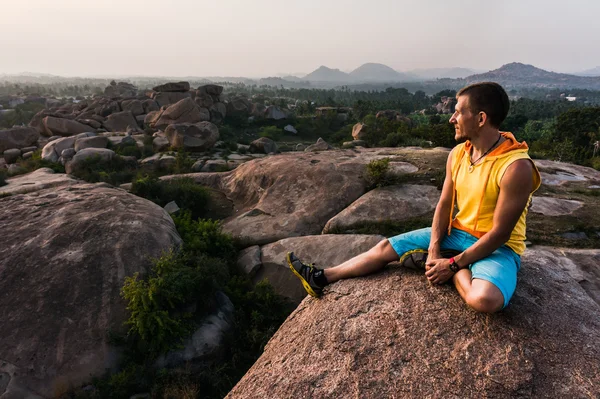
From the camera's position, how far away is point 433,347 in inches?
107

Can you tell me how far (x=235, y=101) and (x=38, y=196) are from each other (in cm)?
3888

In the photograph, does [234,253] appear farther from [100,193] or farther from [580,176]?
[580,176]

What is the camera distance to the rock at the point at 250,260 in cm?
721

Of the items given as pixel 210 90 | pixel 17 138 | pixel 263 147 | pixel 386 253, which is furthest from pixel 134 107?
pixel 386 253

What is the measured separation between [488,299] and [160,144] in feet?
73.4

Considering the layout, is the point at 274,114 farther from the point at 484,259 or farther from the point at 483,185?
the point at 484,259

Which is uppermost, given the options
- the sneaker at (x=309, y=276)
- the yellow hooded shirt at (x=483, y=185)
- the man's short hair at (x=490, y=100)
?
the man's short hair at (x=490, y=100)

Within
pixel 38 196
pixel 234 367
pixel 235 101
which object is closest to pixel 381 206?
pixel 234 367

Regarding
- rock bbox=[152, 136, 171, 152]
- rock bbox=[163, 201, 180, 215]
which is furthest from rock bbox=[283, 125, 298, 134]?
rock bbox=[163, 201, 180, 215]

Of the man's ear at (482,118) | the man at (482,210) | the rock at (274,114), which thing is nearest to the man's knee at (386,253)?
the man at (482,210)

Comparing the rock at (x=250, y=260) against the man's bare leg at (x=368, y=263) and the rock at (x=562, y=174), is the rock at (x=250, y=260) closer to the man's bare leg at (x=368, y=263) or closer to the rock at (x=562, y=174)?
the man's bare leg at (x=368, y=263)

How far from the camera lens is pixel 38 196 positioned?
8.16 m

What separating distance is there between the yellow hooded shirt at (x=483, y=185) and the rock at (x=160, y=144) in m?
21.3

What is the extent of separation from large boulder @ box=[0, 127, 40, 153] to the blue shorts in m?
27.1
